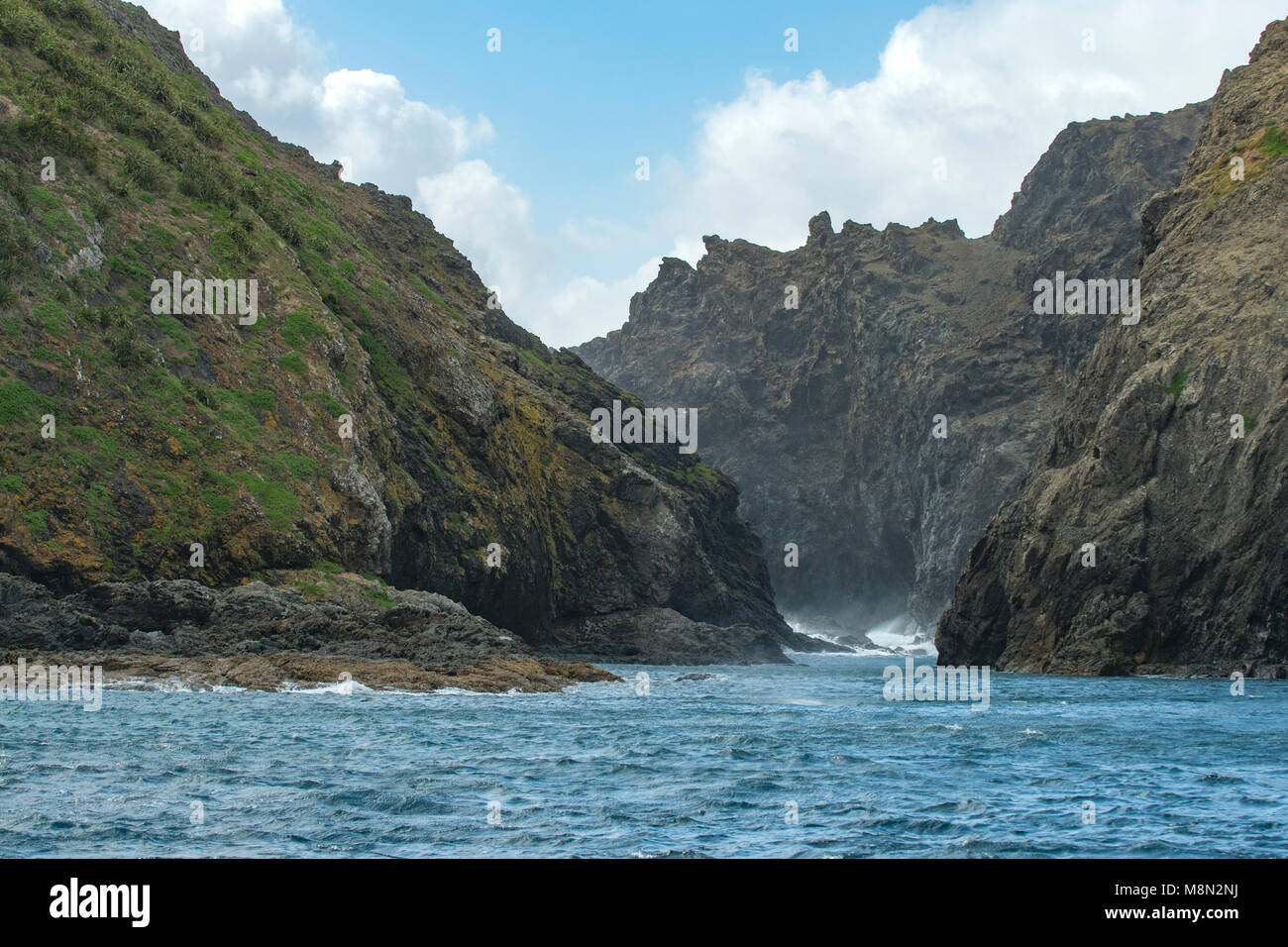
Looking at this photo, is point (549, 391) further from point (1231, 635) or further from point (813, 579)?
point (813, 579)

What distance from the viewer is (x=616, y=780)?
23031mm

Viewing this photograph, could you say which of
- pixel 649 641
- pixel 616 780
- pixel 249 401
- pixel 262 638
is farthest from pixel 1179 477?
pixel 616 780

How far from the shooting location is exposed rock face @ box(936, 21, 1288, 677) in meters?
58.7

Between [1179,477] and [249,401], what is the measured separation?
50.3m

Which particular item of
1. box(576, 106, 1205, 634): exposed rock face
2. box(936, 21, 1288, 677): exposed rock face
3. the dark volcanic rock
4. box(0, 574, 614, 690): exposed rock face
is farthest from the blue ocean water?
box(576, 106, 1205, 634): exposed rock face

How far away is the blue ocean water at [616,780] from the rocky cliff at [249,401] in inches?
701

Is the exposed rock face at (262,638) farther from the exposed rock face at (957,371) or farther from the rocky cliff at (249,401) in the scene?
the exposed rock face at (957,371)

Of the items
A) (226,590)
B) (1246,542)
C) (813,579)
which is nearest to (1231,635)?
(1246,542)

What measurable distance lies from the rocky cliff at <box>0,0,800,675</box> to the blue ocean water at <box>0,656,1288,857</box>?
17.8 meters

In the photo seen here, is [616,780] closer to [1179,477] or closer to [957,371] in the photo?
[1179,477]

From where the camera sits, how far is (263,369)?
2500 inches

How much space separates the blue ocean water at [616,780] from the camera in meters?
16.7

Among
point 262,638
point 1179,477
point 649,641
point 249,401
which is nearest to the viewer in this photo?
point 262,638

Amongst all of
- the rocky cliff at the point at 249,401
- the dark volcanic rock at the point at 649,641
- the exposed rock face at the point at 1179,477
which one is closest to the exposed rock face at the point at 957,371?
the rocky cliff at the point at 249,401
